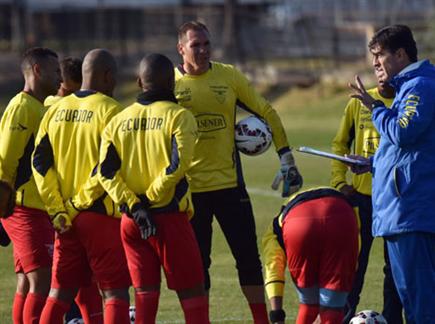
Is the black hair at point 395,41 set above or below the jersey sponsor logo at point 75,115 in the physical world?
above

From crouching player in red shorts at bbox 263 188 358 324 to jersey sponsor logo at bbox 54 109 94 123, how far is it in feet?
4.94

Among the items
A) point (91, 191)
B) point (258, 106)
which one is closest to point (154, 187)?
point (91, 191)

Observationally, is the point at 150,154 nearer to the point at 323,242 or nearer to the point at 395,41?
the point at 323,242

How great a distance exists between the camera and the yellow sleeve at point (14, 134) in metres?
9.34

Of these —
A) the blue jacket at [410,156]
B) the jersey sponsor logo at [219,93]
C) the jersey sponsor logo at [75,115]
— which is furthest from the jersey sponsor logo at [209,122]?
the blue jacket at [410,156]

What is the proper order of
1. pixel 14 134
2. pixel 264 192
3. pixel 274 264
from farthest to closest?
1. pixel 264 192
2. pixel 14 134
3. pixel 274 264

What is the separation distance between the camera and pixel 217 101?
9977 millimetres

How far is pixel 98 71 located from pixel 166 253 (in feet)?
4.74

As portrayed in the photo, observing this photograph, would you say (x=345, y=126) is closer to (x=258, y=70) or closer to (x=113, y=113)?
(x=113, y=113)

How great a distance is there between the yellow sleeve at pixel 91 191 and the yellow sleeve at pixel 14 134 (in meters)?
0.76

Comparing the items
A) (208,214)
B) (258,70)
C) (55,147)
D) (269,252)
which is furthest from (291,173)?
(258,70)

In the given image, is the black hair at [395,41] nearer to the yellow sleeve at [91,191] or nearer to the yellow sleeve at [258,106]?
the yellow sleeve at [91,191]

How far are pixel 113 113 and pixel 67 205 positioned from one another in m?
0.72

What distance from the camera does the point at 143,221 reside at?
8.31 meters
